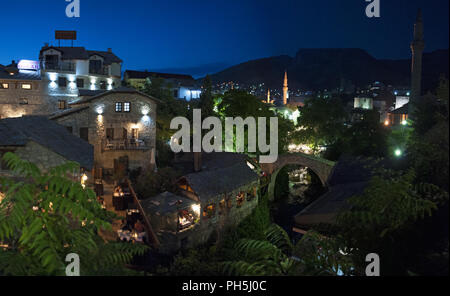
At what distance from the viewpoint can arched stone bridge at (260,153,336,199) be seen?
116 feet

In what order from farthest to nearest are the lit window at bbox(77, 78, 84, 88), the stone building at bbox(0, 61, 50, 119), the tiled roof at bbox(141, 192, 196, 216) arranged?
1. the lit window at bbox(77, 78, 84, 88)
2. the stone building at bbox(0, 61, 50, 119)
3. the tiled roof at bbox(141, 192, 196, 216)

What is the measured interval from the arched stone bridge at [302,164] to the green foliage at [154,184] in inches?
546

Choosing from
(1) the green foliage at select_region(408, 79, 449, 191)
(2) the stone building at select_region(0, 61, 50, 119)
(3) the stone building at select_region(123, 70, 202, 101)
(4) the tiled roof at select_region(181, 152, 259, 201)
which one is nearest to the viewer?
(1) the green foliage at select_region(408, 79, 449, 191)

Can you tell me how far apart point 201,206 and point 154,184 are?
173 inches

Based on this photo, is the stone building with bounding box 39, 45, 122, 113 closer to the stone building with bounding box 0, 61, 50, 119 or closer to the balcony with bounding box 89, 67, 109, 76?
the balcony with bounding box 89, 67, 109, 76

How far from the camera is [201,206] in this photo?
71.4ft

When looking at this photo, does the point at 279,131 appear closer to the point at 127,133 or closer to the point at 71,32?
the point at 127,133

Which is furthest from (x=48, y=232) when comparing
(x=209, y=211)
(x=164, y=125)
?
(x=164, y=125)

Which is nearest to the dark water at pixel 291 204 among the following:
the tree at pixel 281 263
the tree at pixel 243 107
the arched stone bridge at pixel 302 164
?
the arched stone bridge at pixel 302 164

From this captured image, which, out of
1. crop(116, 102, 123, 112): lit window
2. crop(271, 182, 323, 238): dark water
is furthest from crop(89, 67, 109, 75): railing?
crop(271, 182, 323, 238): dark water

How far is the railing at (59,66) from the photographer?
3897 cm

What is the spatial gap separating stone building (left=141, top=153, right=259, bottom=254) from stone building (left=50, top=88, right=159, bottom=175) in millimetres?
6709

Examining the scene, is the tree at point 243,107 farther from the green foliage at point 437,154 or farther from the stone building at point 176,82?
the green foliage at point 437,154

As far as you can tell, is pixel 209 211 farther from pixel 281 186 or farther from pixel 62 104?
pixel 62 104
